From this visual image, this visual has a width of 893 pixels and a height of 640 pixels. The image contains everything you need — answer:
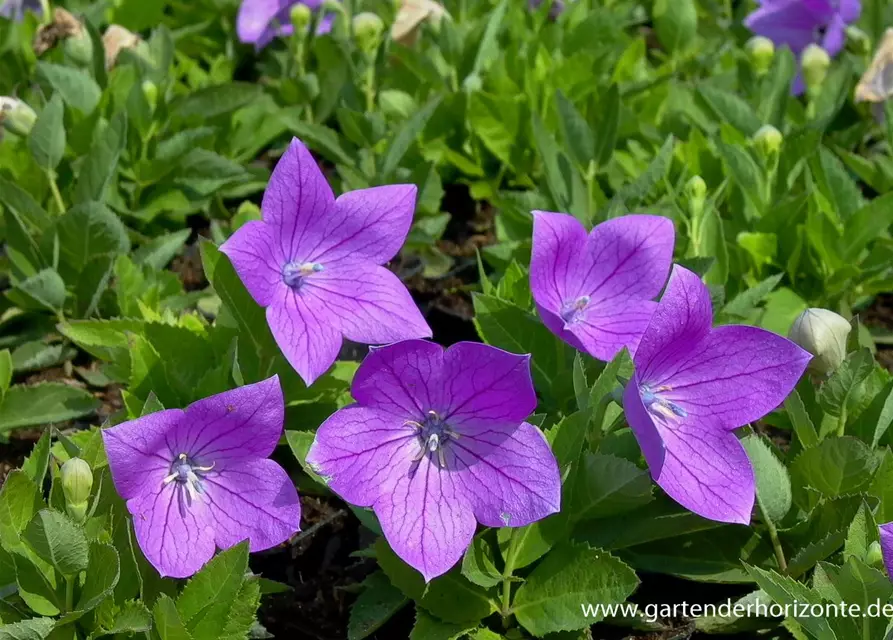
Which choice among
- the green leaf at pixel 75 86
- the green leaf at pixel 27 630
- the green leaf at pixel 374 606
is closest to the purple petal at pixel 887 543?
the green leaf at pixel 374 606

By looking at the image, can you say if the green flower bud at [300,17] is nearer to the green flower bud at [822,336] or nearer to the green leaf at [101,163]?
the green leaf at [101,163]

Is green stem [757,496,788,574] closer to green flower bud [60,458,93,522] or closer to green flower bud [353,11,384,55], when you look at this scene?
green flower bud [60,458,93,522]

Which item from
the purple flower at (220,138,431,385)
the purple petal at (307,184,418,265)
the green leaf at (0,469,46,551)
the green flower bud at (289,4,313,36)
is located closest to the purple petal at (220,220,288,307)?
the purple flower at (220,138,431,385)

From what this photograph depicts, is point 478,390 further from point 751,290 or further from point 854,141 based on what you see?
point 854,141

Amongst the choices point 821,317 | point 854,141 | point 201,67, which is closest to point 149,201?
point 201,67

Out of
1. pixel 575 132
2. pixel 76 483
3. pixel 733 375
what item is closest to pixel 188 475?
pixel 76 483

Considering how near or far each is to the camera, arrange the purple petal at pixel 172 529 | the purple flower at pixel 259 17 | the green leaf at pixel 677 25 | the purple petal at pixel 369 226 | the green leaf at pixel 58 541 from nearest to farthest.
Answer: the green leaf at pixel 58 541, the purple petal at pixel 172 529, the purple petal at pixel 369 226, the purple flower at pixel 259 17, the green leaf at pixel 677 25

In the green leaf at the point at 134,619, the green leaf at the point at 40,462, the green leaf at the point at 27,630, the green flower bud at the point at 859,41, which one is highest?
the green flower bud at the point at 859,41
